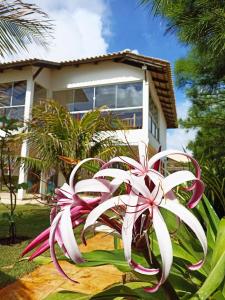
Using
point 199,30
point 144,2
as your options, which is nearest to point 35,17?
point 144,2

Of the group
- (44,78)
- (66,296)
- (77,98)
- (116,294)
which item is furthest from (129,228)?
(77,98)

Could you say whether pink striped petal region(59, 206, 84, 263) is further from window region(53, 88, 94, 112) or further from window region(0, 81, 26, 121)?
window region(0, 81, 26, 121)

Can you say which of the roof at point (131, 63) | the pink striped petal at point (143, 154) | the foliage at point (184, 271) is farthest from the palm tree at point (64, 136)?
the roof at point (131, 63)

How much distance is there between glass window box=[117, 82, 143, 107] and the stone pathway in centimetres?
1225

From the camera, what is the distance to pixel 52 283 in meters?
3.73

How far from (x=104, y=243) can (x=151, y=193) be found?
578cm

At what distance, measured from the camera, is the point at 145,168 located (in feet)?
3.23

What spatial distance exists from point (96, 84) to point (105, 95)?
679 millimetres

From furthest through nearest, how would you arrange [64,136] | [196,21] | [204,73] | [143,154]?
[204,73]
[64,136]
[196,21]
[143,154]

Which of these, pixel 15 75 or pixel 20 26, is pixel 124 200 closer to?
pixel 20 26

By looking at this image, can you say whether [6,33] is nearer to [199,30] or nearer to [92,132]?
[92,132]

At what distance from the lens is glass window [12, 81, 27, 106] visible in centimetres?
1758

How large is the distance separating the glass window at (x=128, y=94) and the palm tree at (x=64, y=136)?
27.2 ft

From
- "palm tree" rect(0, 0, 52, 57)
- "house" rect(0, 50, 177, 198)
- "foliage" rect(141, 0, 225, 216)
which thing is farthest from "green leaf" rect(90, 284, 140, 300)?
"house" rect(0, 50, 177, 198)
